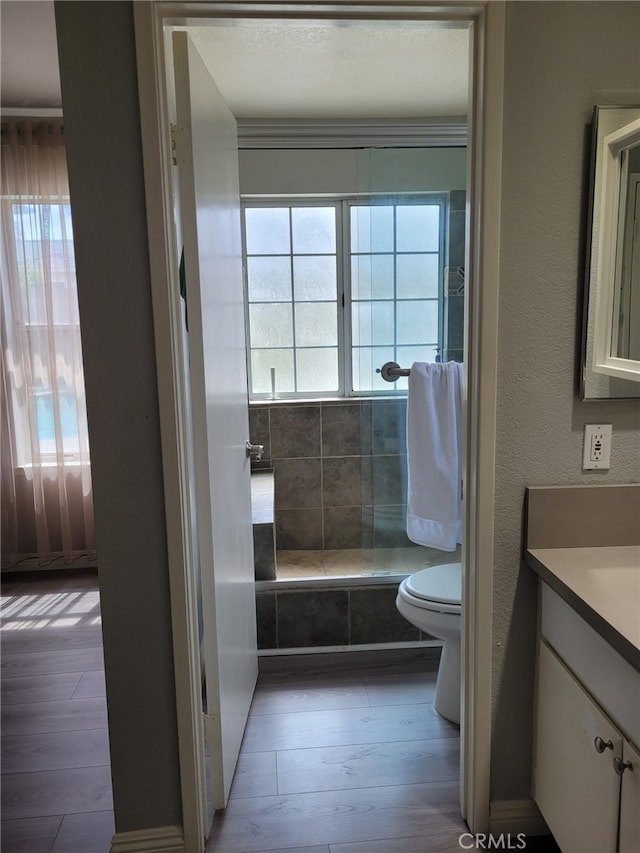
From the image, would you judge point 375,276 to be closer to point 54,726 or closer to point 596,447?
point 596,447

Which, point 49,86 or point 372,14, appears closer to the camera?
point 372,14

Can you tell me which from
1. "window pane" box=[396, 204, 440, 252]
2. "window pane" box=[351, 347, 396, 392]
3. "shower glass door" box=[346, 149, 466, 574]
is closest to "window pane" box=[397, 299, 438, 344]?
"shower glass door" box=[346, 149, 466, 574]

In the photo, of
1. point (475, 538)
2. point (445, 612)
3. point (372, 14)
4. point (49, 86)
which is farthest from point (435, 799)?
point (49, 86)

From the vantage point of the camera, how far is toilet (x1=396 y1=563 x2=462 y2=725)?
7.01ft

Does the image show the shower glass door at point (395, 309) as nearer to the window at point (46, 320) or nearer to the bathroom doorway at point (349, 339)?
the bathroom doorway at point (349, 339)

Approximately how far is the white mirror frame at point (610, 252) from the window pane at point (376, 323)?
1.24 metres

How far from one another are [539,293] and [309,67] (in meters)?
1.37

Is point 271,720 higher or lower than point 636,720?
lower

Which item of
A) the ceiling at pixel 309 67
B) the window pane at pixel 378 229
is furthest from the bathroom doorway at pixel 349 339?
the ceiling at pixel 309 67

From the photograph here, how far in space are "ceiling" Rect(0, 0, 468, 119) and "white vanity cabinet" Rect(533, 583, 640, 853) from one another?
164 cm

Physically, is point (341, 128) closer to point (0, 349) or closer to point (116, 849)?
point (0, 349)

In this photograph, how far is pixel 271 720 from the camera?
2240 millimetres

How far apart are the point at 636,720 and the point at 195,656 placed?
1.00 meters

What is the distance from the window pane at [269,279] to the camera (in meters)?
3.42
